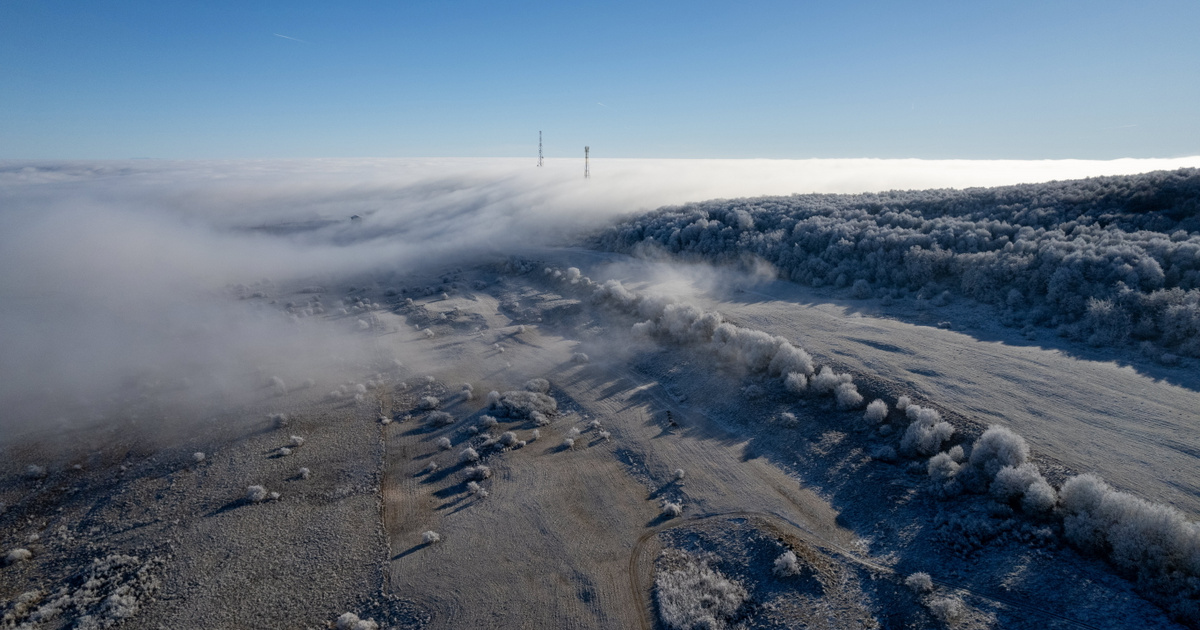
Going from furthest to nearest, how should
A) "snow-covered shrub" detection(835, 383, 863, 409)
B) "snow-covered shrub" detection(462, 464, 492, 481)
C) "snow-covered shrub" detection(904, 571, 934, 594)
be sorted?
"snow-covered shrub" detection(835, 383, 863, 409), "snow-covered shrub" detection(462, 464, 492, 481), "snow-covered shrub" detection(904, 571, 934, 594)

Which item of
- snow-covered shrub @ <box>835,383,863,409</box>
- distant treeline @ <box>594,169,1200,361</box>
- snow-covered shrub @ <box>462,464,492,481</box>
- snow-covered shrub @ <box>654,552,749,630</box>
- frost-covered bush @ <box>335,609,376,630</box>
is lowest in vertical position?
frost-covered bush @ <box>335,609,376,630</box>

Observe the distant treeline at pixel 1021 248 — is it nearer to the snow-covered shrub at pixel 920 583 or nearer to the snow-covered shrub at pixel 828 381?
the snow-covered shrub at pixel 828 381

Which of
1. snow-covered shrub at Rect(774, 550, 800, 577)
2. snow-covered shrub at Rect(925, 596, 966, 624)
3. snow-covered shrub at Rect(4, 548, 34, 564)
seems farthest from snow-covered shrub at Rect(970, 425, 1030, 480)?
snow-covered shrub at Rect(4, 548, 34, 564)

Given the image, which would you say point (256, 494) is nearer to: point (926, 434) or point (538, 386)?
point (538, 386)

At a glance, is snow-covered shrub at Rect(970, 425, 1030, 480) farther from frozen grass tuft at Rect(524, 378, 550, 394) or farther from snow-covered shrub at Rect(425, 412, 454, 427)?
snow-covered shrub at Rect(425, 412, 454, 427)

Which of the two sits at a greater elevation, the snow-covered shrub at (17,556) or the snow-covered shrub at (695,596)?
the snow-covered shrub at (695,596)

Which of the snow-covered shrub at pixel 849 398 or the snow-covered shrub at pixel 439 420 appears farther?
the snow-covered shrub at pixel 439 420

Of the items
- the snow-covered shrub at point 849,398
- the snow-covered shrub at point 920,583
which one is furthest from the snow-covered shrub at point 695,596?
the snow-covered shrub at point 849,398

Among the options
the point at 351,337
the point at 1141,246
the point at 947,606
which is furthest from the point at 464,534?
the point at 1141,246
